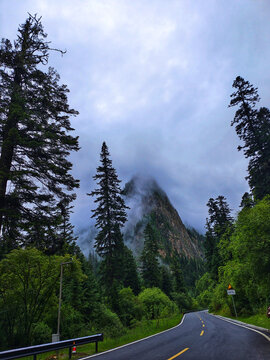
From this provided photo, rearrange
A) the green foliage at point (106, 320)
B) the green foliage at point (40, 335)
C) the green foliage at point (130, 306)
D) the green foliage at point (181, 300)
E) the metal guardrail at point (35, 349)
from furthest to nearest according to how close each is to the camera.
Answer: the green foliage at point (181, 300) → the green foliage at point (130, 306) → the green foliage at point (106, 320) → the green foliage at point (40, 335) → the metal guardrail at point (35, 349)

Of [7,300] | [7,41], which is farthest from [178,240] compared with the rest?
[7,41]

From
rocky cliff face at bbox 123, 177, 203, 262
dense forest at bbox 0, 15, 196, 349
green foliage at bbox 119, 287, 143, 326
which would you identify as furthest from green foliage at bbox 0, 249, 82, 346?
rocky cliff face at bbox 123, 177, 203, 262

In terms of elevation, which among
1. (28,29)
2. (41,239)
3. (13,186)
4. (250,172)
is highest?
(28,29)

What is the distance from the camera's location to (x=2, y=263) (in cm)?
1869

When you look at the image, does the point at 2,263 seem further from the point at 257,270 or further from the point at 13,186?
the point at 257,270

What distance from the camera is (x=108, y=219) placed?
29.8 meters

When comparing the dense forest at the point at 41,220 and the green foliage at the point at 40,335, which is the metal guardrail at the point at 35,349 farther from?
the green foliage at the point at 40,335

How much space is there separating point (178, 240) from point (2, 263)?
564 feet

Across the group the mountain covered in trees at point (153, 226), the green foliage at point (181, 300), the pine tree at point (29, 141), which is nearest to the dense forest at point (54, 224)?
the pine tree at point (29, 141)

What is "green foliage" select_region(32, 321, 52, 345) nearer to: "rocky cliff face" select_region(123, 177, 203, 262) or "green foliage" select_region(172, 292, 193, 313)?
"green foliage" select_region(172, 292, 193, 313)

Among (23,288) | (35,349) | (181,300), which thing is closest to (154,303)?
(181,300)

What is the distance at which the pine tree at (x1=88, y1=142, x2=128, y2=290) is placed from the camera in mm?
28686

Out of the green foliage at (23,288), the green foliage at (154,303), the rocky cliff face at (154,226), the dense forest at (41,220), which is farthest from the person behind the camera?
the rocky cliff face at (154,226)

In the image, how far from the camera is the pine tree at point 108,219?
28.7 meters
